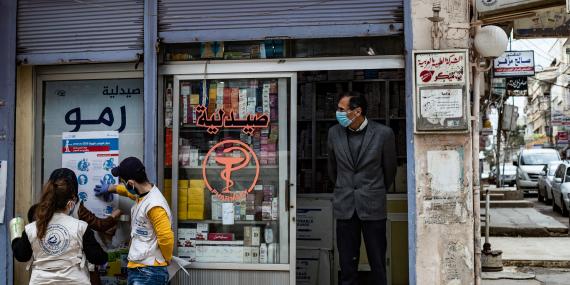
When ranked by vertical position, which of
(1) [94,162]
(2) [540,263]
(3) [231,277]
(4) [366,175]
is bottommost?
(2) [540,263]

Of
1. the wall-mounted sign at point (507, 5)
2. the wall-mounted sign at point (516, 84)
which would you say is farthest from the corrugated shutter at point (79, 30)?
the wall-mounted sign at point (516, 84)

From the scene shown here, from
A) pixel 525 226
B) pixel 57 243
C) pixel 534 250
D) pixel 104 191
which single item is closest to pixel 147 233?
pixel 57 243

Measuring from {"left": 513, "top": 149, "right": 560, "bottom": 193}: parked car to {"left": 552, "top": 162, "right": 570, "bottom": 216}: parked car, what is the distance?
6602mm

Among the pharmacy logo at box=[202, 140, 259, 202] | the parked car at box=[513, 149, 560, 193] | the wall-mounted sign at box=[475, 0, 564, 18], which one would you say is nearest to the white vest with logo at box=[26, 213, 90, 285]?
the pharmacy logo at box=[202, 140, 259, 202]

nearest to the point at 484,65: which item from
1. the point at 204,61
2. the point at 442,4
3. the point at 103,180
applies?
the point at 442,4

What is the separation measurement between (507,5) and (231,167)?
284cm

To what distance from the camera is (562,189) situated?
1750cm

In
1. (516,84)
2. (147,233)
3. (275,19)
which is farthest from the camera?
(516,84)

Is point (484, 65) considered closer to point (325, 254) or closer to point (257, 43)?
point (257, 43)

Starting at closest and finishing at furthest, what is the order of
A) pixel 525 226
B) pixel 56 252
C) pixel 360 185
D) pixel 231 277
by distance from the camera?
pixel 56 252 < pixel 360 185 < pixel 231 277 < pixel 525 226

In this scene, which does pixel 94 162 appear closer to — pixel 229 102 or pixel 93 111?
pixel 93 111

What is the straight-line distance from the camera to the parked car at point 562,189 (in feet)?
56.2

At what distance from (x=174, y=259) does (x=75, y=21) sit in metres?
2.58

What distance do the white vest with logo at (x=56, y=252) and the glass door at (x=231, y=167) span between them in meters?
1.59
